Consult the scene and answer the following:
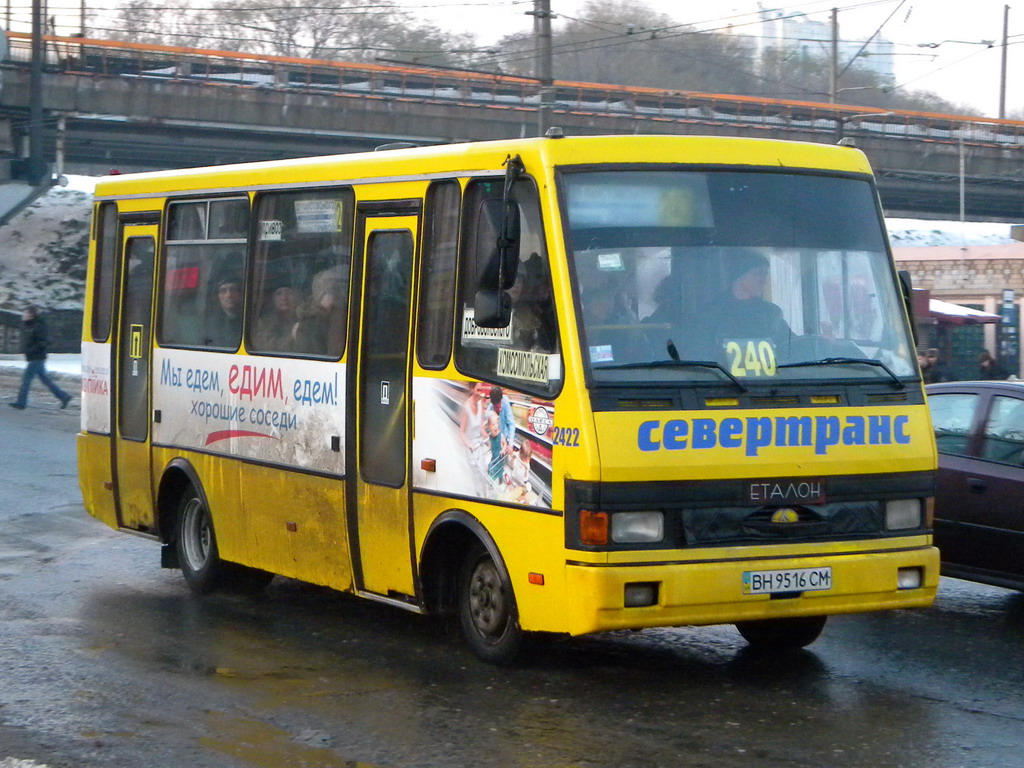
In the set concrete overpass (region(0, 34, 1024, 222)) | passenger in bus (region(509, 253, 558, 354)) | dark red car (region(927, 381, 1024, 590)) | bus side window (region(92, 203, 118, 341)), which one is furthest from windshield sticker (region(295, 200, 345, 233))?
concrete overpass (region(0, 34, 1024, 222))

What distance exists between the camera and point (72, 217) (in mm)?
61500

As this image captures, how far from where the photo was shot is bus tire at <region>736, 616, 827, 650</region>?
753cm

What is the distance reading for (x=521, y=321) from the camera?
6758mm

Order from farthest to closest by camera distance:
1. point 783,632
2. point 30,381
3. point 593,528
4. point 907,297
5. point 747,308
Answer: point 30,381, point 783,632, point 907,297, point 747,308, point 593,528

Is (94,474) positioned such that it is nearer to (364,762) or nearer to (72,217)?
(364,762)

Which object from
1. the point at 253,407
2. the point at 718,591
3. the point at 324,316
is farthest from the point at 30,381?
the point at 718,591

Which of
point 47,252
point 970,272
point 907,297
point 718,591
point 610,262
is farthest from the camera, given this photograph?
point 47,252

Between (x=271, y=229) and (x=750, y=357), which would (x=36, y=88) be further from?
(x=750, y=357)

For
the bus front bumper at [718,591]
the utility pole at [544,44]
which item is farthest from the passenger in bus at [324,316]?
the utility pole at [544,44]

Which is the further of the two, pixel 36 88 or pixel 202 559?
pixel 36 88

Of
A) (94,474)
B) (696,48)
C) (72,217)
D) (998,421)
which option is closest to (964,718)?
(998,421)

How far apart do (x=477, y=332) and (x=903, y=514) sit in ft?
6.92

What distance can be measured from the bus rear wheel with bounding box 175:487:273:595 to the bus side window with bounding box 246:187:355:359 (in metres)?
1.31

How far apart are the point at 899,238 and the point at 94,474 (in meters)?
59.3
